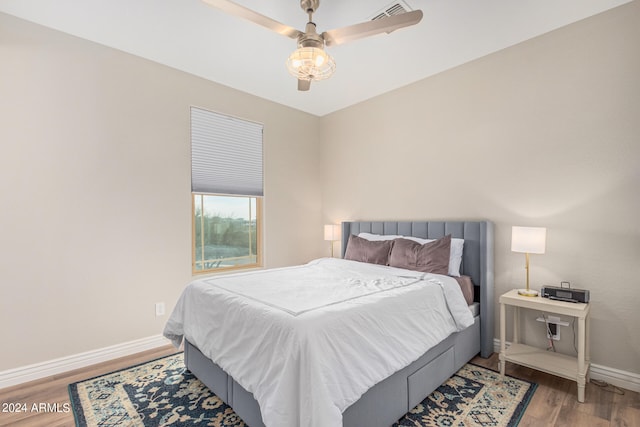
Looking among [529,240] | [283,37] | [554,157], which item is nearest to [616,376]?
[529,240]

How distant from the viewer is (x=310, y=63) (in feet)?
6.40

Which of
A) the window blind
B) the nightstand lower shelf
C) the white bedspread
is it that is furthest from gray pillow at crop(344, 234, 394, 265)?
the window blind

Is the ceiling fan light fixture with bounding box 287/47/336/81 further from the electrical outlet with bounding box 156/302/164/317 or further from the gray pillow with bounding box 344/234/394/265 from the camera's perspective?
the electrical outlet with bounding box 156/302/164/317

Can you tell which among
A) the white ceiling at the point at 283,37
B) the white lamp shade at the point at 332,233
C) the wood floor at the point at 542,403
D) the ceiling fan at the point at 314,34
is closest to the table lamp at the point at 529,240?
the wood floor at the point at 542,403

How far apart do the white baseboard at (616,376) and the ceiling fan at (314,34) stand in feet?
9.40

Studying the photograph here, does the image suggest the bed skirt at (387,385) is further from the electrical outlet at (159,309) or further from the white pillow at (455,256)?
the electrical outlet at (159,309)

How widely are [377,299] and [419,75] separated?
2652mm

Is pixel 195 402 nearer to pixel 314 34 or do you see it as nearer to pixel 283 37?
pixel 314 34

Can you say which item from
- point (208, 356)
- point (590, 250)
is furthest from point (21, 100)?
point (590, 250)

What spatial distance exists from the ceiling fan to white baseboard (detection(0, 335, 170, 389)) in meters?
2.87

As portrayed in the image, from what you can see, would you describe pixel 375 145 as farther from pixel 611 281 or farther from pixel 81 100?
pixel 81 100

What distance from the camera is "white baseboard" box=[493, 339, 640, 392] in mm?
2234

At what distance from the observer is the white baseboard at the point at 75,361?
2.39 meters

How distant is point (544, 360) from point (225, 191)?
3460mm
